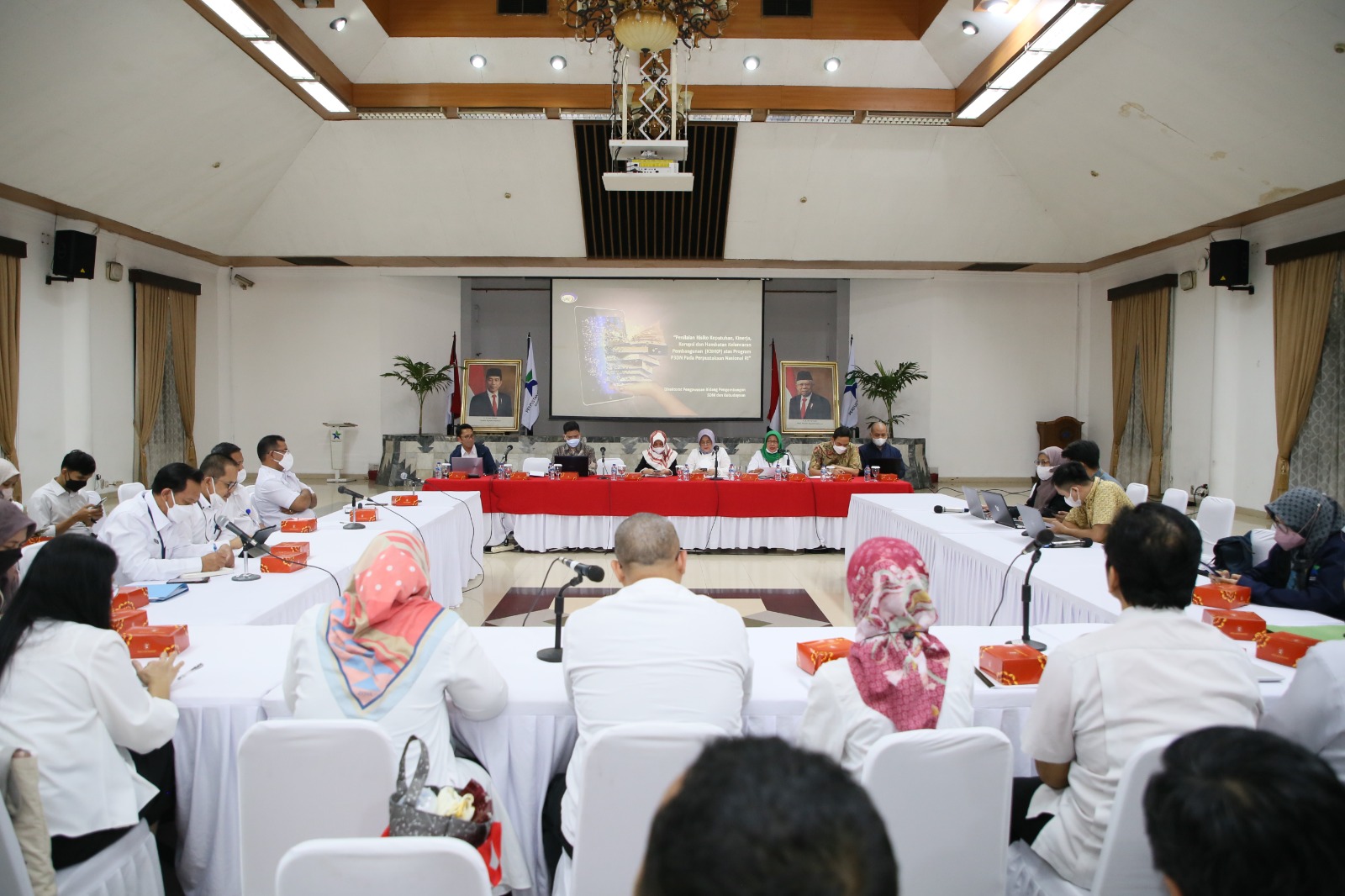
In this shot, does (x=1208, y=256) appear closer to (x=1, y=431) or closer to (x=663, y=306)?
(x=663, y=306)

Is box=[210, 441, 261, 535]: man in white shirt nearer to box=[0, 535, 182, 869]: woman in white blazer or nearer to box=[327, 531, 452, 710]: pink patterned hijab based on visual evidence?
box=[0, 535, 182, 869]: woman in white blazer

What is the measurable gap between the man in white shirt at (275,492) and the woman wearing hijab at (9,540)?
2.04 m

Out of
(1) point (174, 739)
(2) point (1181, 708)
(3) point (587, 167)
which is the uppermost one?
(3) point (587, 167)

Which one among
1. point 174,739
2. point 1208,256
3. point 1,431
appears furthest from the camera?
point 1208,256

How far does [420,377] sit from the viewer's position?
10914 mm

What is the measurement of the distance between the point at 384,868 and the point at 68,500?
472 cm

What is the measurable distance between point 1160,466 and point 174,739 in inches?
Result: 411

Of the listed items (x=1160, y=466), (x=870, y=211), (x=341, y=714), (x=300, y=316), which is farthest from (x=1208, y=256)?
(x=300, y=316)

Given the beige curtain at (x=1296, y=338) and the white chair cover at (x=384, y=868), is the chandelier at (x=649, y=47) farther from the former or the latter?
the beige curtain at (x=1296, y=338)

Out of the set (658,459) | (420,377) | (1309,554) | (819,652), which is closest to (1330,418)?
(1309,554)

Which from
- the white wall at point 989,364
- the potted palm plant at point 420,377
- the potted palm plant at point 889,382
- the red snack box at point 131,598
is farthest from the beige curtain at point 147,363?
Result: the white wall at point 989,364

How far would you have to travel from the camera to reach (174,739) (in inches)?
77.6

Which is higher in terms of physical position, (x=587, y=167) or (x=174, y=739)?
(x=587, y=167)

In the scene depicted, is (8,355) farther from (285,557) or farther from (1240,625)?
(1240,625)
